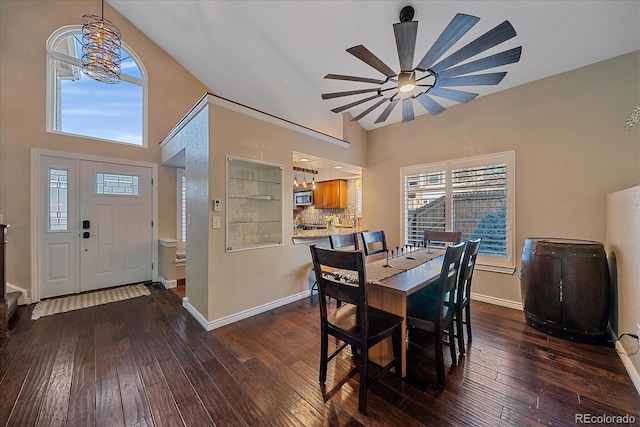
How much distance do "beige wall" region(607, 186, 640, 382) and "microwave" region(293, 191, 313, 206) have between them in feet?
17.2

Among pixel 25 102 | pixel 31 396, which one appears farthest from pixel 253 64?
pixel 31 396

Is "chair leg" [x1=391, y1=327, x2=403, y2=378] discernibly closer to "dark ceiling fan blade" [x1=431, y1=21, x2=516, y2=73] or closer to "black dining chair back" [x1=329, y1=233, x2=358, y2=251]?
Result: "black dining chair back" [x1=329, y1=233, x2=358, y2=251]

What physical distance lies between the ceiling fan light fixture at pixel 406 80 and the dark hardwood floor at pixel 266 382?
2.51m

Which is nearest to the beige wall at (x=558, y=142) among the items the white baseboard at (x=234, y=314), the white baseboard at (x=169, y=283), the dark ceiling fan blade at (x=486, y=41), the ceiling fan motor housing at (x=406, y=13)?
the ceiling fan motor housing at (x=406, y=13)

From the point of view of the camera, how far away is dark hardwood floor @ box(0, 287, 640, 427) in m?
1.55

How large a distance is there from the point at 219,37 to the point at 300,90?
1.61 metres

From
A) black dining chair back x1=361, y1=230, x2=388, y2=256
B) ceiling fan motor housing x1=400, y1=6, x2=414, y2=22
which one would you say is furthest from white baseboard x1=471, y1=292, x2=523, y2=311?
ceiling fan motor housing x1=400, y1=6, x2=414, y2=22

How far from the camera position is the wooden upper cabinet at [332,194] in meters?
5.89

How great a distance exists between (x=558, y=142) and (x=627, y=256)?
1.57 metres

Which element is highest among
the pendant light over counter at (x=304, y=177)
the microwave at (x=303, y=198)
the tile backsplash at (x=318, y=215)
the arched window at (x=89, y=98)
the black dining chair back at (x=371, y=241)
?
the arched window at (x=89, y=98)

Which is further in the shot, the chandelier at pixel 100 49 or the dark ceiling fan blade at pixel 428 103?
the chandelier at pixel 100 49

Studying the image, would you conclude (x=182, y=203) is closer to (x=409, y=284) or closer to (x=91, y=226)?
(x=91, y=226)

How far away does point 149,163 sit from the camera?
175 inches

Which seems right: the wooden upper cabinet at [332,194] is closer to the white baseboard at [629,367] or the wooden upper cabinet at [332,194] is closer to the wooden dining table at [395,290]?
the wooden dining table at [395,290]
